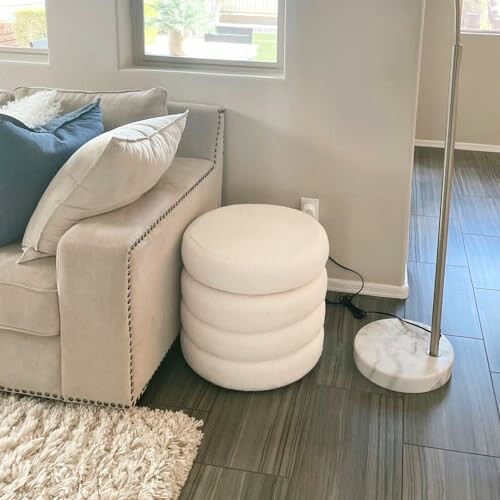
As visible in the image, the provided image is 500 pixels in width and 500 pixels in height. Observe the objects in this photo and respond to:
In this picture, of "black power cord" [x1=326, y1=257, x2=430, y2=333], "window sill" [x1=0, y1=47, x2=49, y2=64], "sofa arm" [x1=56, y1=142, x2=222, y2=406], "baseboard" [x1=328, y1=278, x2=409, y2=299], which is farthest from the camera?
"window sill" [x1=0, y1=47, x2=49, y2=64]

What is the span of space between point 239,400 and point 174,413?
0.72 ft

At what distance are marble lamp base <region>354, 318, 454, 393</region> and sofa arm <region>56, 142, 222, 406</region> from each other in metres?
0.69

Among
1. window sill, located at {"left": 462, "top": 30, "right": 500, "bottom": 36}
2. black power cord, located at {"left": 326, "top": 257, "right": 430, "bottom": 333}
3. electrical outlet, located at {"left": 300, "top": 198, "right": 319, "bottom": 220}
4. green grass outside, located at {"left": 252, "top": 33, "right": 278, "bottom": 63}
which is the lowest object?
black power cord, located at {"left": 326, "top": 257, "right": 430, "bottom": 333}

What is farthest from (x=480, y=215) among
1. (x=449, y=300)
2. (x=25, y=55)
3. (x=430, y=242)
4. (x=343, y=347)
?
(x=25, y=55)

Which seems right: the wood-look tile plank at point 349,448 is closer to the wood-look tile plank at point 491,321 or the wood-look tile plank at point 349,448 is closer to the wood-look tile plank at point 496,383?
the wood-look tile plank at point 496,383

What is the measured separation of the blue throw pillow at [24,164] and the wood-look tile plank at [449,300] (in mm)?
1458

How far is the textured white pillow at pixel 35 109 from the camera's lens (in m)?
2.41

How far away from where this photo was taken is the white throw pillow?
2029 mm

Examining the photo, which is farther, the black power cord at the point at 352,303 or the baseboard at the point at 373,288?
the baseboard at the point at 373,288

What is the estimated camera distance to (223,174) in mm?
2926

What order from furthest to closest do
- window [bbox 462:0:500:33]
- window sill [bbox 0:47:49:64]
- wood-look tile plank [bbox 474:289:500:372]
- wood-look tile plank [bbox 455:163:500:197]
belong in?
window [bbox 462:0:500:33] → wood-look tile plank [bbox 455:163:500:197] → window sill [bbox 0:47:49:64] → wood-look tile plank [bbox 474:289:500:372]

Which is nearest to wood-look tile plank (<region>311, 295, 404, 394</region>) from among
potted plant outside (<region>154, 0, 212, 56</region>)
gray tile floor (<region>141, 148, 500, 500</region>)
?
gray tile floor (<region>141, 148, 500, 500</region>)

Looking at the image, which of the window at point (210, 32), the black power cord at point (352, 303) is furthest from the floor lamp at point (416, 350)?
the window at point (210, 32)

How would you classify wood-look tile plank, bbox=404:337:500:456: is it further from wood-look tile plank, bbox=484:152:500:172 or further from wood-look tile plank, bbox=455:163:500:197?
wood-look tile plank, bbox=484:152:500:172
